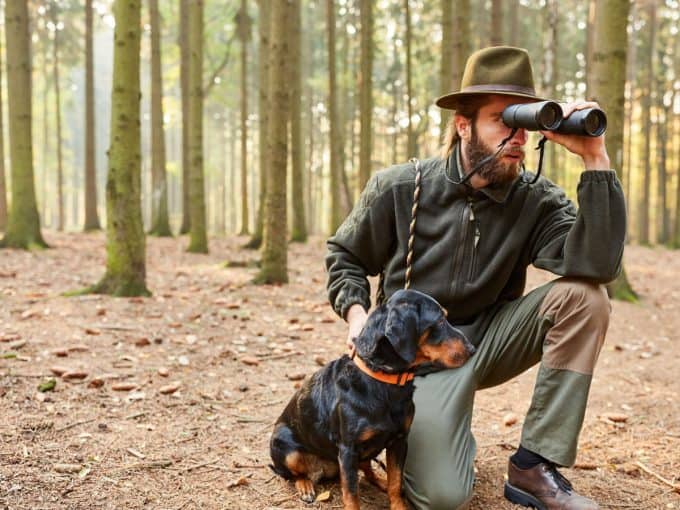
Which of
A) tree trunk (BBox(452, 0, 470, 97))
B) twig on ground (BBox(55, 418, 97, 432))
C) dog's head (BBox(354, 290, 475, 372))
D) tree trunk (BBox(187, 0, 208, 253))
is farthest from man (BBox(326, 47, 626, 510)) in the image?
tree trunk (BBox(187, 0, 208, 253))

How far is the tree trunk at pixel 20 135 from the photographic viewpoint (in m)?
10.9

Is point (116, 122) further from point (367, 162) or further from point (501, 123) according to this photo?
point (367, 162)

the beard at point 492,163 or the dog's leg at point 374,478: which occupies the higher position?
the beard at point 492,163

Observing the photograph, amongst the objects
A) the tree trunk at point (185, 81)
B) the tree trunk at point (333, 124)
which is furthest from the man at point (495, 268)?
the tree trunk at point (185, 81)

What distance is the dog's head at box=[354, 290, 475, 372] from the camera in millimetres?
2758

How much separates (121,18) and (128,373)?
170 inches

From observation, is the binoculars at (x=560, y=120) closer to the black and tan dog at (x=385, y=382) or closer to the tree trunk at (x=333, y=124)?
the black and tan dog at (x=385, y=382)

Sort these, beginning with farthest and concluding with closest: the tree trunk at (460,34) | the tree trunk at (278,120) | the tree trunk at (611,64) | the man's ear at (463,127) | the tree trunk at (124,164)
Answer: the tree trunk at (460,34) → the tree trunk at (278,120) → the tree trunk at (611,64) → the tree trunk at (124,164) → the man's ear at (463,127)

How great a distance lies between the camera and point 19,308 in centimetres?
639

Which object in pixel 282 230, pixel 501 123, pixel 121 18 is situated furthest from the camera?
pixel 282 230

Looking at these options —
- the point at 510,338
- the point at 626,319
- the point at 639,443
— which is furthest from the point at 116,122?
the point at 626,319

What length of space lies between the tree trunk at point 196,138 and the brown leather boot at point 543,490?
10.2 m

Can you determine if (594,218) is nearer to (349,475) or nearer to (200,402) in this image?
(349,475)

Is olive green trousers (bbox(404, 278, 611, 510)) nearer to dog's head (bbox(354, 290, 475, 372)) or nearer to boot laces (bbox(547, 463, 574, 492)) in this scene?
boot laces (bbox(547, 463, 574, 492))
